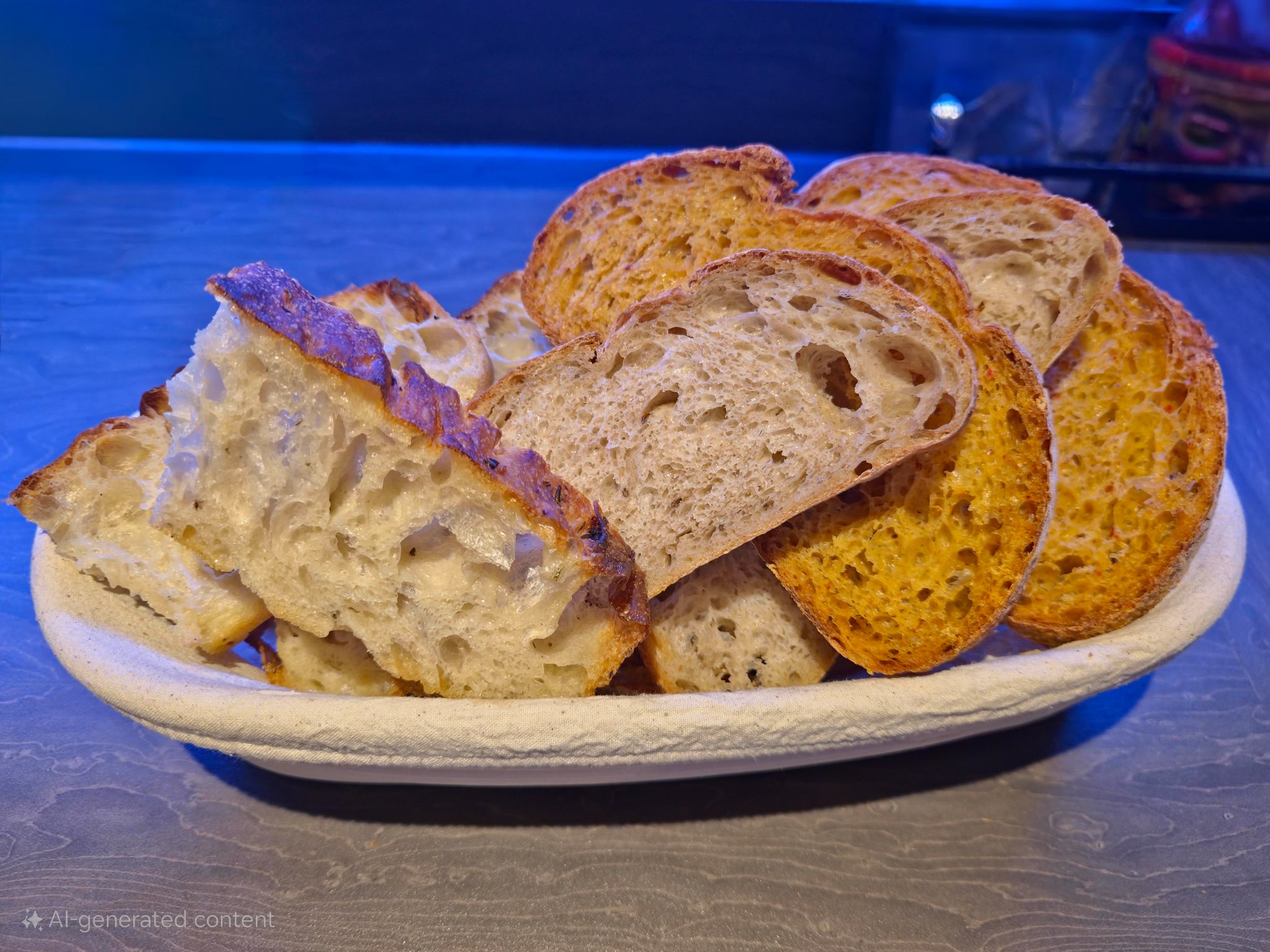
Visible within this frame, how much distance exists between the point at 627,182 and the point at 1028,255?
0.77 metres

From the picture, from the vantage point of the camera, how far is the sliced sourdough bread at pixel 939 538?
1.28 m

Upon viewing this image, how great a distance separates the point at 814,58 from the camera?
3562 mm

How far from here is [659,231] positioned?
175 cm

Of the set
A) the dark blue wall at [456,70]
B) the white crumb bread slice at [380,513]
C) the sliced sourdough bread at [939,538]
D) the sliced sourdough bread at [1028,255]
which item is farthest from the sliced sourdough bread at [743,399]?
the dark blue wall at [456,70]

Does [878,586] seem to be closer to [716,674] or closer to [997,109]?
[716,674]

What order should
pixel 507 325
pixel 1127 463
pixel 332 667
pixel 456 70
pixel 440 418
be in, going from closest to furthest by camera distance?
pixel 440 418, pixel 332 667, pixel 1127 463, pixel 507 325, pixel 456 70

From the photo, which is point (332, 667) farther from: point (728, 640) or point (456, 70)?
point (456, 70)

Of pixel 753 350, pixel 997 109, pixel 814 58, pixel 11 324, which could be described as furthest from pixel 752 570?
pixel 814 58

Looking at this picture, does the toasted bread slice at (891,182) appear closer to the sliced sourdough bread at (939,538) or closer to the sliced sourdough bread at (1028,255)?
the sliced sourdough bread at (1028,255)

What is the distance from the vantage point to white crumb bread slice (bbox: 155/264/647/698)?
1.13 metres

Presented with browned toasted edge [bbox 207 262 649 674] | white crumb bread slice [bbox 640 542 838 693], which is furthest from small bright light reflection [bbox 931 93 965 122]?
browned toasted edge [bbox 207 262 649 674]

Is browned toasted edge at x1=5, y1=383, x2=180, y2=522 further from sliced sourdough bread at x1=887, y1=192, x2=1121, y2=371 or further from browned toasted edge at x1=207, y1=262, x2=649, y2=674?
sliced sourdough bread at x1=887, y1=192, x2=1121, y2=371

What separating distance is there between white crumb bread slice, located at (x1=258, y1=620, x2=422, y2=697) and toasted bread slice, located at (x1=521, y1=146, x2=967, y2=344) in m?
0.69

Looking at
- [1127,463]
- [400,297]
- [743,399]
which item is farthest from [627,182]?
[1127,463]
